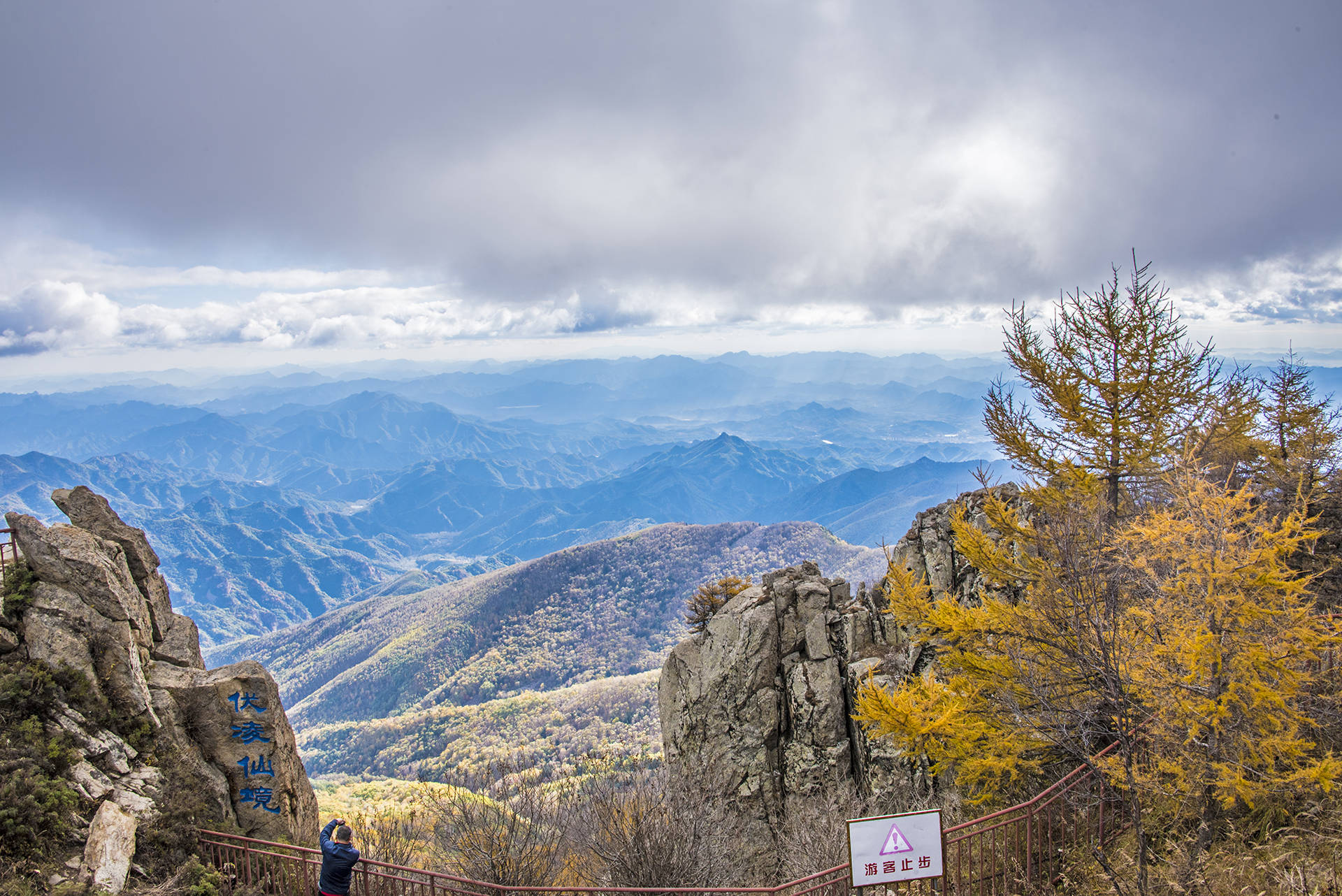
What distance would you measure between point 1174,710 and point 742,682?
15879 millimetres

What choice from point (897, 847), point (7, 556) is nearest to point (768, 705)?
point (897, 847)

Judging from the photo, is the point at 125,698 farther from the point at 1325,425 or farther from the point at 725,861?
the point at 1325,425

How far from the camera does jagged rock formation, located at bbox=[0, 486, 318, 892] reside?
40.1ft

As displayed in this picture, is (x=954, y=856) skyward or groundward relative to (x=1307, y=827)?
groundward

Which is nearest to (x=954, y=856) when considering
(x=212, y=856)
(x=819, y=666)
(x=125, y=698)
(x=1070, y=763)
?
(x=1070, y=763)

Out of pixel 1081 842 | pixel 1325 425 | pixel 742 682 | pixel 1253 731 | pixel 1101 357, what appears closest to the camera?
pixel 1253 731

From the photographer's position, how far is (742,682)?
23.7 m

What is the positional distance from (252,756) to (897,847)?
46.2 feet

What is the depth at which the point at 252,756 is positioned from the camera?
14.7 m

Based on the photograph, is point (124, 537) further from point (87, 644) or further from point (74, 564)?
point (87, 644)

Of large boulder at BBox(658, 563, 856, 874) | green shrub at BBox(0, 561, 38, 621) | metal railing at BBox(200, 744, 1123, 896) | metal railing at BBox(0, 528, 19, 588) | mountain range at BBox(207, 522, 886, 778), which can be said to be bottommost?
mountain range at BBox(207, 522, 886, 778)

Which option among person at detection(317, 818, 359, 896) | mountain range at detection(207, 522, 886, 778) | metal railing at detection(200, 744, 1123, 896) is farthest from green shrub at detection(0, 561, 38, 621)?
mountain range at detection(207, 522, 886, 778)

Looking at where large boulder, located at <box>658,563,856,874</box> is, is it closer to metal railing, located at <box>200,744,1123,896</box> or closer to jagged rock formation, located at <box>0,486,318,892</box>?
metal railing, located at <box>200,744,1123,896</box>

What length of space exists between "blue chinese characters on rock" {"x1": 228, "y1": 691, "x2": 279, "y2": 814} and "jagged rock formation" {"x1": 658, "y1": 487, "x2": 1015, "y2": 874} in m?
10.6
